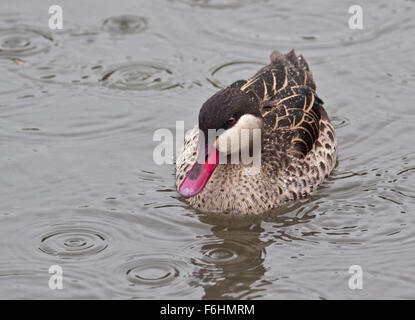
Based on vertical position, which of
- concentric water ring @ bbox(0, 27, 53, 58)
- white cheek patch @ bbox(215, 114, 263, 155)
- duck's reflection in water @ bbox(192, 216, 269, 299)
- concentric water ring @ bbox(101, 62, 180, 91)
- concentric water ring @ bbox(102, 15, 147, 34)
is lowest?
duck's reflection in water @ bbox(192, 216, 269, 299)

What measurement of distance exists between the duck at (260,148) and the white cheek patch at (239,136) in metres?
0.01

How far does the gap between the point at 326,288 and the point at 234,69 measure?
5585mm

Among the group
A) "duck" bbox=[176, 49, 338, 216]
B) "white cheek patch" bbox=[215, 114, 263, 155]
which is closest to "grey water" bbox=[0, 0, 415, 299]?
A: "duck" bbox=[176, 49, 338, 216]

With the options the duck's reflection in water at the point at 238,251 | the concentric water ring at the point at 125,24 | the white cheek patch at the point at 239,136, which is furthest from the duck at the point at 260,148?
the concentric water ring at the point at 125,24

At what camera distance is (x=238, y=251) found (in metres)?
11.1

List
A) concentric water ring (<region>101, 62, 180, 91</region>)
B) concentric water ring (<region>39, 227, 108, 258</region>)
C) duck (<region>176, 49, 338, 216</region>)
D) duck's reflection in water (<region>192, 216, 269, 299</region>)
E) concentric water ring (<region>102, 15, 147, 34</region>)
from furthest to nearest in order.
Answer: concentric water ring (<region>102, 15, 147, 34</region>) < concentric water ring (<region>101, 62, 180, 91</region>) < duck (<region>176, 49, 338, 216</region>) < concentric water ring (<region>39, 227, 108, 258</region>) < duck's reflection in water (<region>192, 216, 269, 299</region>)

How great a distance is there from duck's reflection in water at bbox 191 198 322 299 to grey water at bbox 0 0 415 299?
0.02m

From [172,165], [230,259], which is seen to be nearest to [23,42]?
[172,165]

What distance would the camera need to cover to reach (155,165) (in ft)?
42.5

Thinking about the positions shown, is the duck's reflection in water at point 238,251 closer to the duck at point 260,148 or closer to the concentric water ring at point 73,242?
the duck at point 260,148

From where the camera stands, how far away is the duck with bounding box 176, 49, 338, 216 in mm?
11203

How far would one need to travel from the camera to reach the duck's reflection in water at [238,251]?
10391 mm

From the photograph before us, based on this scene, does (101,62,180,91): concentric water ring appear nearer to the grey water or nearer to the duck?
the grey water

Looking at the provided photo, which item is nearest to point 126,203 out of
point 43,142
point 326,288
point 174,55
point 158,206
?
point 158,206
